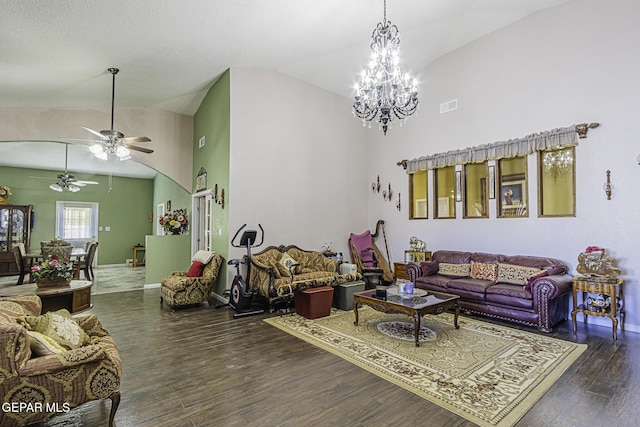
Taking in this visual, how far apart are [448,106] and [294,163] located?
3264 mm

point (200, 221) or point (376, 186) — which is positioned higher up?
point (376, 186)

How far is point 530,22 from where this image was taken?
17.3 feet

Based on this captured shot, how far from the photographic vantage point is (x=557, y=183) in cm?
502

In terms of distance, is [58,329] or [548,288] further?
[548,288]

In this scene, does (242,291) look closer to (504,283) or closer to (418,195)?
(504,283)

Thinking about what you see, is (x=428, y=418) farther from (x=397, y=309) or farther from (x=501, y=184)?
(x=501, y=184)

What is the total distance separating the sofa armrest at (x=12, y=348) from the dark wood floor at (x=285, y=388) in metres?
0.71

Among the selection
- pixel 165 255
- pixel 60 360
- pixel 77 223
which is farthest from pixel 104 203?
pixel 60 360

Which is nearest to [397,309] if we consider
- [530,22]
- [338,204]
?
[338,204]

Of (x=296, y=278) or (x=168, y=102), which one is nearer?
(x=296, y=278)

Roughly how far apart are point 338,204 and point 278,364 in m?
4.41

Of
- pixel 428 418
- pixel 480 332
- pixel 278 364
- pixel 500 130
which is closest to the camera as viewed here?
pixel 428 418

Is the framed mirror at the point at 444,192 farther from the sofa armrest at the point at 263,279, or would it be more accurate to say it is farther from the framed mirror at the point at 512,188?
the sofa armrest at the point at 263,279

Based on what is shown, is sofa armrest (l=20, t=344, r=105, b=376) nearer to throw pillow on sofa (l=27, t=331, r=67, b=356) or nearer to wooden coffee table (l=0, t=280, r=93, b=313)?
throw pillow on sofa (l=27, t=331, r=67, b=356)
